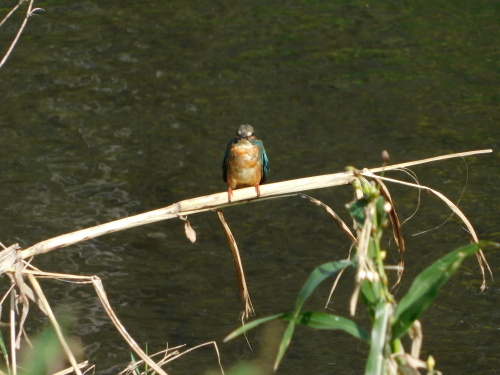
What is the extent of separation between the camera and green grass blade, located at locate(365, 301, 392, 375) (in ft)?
5.29

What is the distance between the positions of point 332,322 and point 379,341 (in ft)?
0.39

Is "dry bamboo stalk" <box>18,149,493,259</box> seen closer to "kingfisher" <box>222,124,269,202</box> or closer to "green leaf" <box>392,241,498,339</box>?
"green leaf" <box>392,241,498,339</box>

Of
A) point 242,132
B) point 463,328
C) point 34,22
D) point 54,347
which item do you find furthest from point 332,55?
point 54,347

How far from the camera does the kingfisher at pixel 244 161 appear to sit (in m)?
4.09

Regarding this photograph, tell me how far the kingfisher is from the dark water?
1.31m

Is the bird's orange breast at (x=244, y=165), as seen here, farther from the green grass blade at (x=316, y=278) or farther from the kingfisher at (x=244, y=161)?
the green grass blade at (x=316, y=278)

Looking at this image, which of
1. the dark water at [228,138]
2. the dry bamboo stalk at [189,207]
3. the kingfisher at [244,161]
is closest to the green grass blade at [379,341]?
the dry bamboo stalk at [189,207]

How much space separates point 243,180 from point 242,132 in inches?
Result: 9.1

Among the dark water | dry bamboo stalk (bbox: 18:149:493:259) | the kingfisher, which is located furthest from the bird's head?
dry bamboo stalk (bbox: 18:149:493:259)

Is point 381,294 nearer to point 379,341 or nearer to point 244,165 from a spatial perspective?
point 379,341

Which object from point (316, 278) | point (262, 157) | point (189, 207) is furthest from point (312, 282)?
point (262, 157)

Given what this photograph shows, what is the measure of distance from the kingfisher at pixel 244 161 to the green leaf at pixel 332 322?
230 centimetres

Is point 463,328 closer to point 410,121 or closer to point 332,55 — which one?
point 410,121

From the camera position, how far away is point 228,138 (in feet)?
23.5
